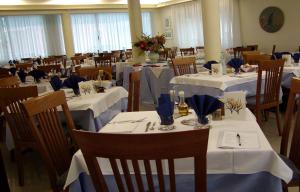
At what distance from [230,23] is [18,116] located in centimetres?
853

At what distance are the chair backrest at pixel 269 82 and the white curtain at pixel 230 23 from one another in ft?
22.4

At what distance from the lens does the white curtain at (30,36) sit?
11.3 metres

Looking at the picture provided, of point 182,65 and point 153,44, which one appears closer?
point 182,65

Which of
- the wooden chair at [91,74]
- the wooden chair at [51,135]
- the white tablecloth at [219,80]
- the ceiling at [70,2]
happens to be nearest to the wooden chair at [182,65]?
the white tablecloth at [219,80]

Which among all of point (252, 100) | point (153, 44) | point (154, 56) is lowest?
point (252, 100)

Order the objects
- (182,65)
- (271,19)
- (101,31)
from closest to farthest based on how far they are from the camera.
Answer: (182,65), (271,19), (101,31)

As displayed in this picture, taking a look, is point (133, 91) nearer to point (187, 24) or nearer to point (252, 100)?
point (252, 100)

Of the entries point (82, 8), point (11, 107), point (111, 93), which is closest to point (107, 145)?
point (11, 107)

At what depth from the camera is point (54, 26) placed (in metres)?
11.9

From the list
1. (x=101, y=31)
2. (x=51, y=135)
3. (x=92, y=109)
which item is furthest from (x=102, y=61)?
(x=101, y=31)

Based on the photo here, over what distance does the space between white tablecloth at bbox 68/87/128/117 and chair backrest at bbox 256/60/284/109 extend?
150 centimetres

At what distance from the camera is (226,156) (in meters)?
1.48

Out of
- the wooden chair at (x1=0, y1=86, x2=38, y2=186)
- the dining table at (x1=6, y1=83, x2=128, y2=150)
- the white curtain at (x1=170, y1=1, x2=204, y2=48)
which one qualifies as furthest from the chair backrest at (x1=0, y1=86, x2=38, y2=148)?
the white curtain at (x1=170, y1=1, x2=204, y2=48)

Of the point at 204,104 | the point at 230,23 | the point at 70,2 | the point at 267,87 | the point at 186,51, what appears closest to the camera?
the point at 204,104
